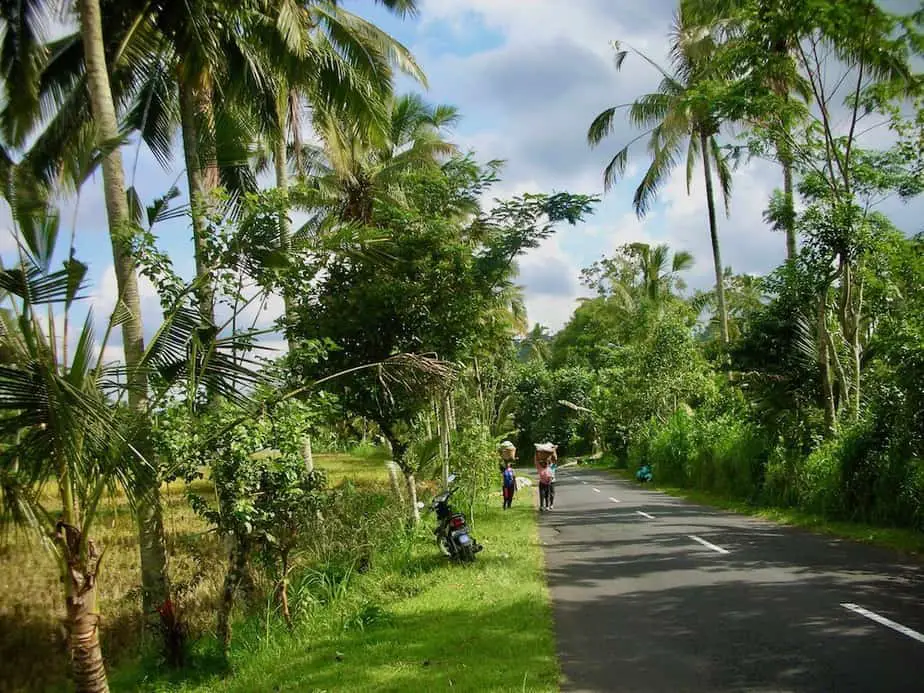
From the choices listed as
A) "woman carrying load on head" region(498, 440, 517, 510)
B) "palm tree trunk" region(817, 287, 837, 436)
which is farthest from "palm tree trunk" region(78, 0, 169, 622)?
"palm tree trunk" region(817, 287, 837, 436)

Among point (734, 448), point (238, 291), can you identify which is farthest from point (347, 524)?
point (734, 448)

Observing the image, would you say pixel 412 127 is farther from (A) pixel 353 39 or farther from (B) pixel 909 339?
(B) pixel 909 339

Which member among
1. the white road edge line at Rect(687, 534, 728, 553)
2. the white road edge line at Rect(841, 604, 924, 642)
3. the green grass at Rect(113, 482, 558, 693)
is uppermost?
the white road edge line at Rect(687, 534, 728, 553)

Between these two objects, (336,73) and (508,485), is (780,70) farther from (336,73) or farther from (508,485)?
(508,485)

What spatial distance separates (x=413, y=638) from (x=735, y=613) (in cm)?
306

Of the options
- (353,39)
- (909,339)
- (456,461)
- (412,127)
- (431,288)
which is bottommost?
(456,461)

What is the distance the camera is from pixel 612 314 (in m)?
47.6

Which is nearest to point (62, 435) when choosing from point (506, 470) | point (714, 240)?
point (506, 470)

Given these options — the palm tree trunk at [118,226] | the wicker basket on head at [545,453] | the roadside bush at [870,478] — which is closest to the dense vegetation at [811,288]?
the roadside bush at [870,478]

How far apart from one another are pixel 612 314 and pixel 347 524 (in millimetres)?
38126

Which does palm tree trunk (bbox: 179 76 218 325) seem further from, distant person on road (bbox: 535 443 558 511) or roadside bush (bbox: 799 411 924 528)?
roadside bush (bbox: 799 411 924 528)

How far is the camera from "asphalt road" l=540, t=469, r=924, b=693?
560cm

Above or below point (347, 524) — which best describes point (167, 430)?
above

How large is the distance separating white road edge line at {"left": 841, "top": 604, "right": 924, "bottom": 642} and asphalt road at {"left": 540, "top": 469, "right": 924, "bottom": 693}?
1cm
